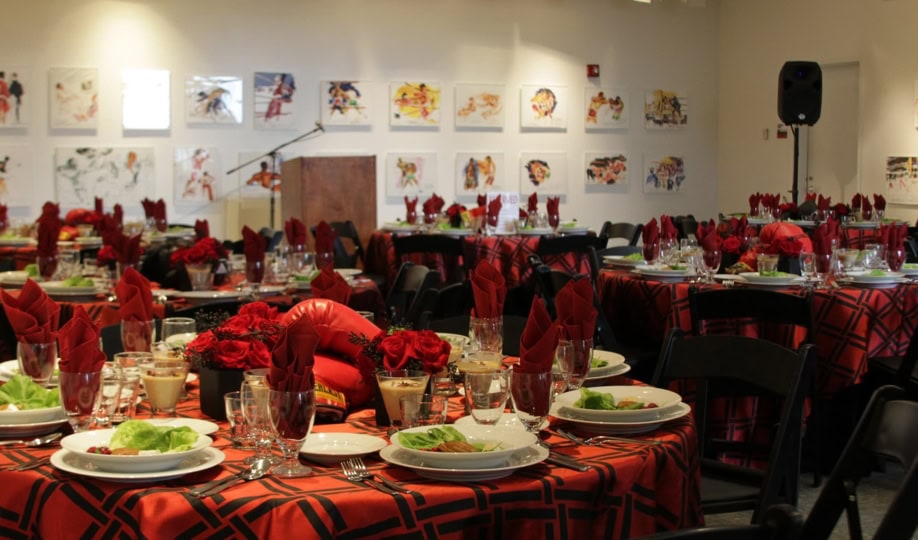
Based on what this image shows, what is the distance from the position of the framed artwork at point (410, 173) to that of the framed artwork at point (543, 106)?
126cm

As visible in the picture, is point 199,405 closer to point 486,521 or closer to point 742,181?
point 486,521

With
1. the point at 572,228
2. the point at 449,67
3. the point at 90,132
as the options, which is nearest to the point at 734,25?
the point at 449,67

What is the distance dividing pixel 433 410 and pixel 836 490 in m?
0.79

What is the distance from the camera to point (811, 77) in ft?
37.9

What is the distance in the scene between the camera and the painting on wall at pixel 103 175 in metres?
Answer: 11.7

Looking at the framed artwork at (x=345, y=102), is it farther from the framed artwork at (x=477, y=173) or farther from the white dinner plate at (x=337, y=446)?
the white dinner plate at (x=337, y=446)

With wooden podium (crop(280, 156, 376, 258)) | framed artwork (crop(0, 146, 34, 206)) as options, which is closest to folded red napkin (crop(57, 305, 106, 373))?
wooden podium (crop(280, 156, 376, 258))

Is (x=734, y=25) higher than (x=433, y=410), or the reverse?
(x=734, y=25)

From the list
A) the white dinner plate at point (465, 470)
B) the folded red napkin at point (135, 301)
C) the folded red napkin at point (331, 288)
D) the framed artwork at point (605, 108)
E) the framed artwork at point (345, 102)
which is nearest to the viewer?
Result: the white dinner plate at point (465, 470)

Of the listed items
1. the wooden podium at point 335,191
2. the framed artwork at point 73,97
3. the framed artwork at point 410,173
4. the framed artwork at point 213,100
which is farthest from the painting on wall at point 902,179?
the framed artwork at point 73,97

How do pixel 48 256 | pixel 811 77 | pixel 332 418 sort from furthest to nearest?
pixel 811 77
pixel 48 256
pixel 332 418

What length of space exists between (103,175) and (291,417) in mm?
10573

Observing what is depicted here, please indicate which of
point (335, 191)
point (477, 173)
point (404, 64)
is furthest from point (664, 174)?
point (335, 191)

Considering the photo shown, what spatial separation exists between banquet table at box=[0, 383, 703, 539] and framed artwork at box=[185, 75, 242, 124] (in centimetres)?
1018
